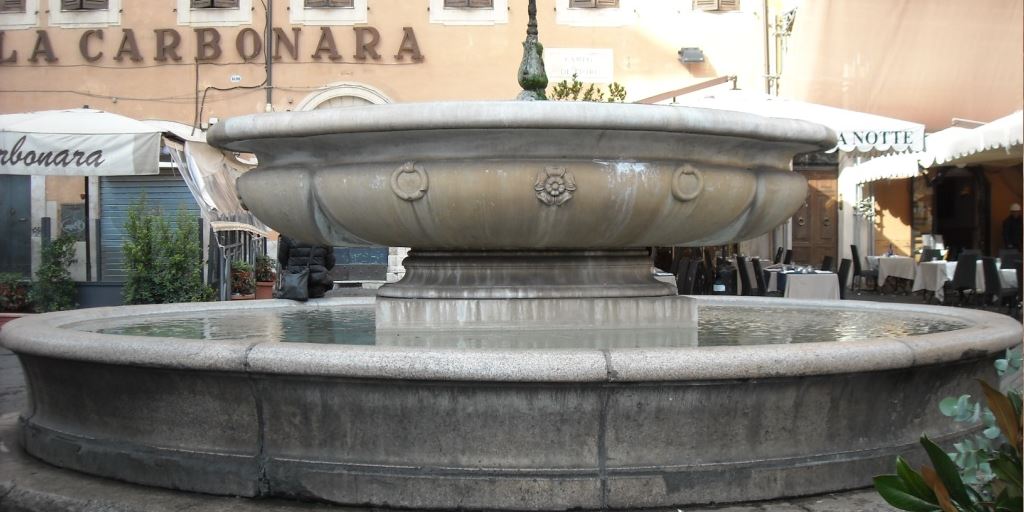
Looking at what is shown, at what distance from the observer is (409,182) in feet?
12.2

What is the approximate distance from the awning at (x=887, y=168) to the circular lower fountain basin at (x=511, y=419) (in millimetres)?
11270

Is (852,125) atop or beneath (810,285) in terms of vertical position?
atop

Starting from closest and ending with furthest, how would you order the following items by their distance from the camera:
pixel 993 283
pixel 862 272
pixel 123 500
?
pixel 123 500
pixel 993 283
pixel 862 272

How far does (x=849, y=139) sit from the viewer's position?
35.2 feet

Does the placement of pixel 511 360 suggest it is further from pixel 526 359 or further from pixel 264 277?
pixel 264 277

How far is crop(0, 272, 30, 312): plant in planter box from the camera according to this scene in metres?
12.1

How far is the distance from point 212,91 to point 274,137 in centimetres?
1587

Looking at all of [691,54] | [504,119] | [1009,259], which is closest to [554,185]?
[504,119]

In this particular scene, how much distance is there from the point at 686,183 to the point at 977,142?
27.0 ft

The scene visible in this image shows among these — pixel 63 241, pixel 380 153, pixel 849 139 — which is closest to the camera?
pixel 380 153

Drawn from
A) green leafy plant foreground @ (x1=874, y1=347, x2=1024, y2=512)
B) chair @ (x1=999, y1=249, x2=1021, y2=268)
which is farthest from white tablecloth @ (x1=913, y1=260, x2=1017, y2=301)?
green leafy plant foreground @ (x1=874, y1=347, x2=1024, y2=512)

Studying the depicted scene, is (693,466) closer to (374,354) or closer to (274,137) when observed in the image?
(374,354)

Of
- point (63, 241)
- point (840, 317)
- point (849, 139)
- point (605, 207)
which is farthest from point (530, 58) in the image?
point (63, 241)

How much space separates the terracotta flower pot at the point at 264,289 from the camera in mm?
12570
